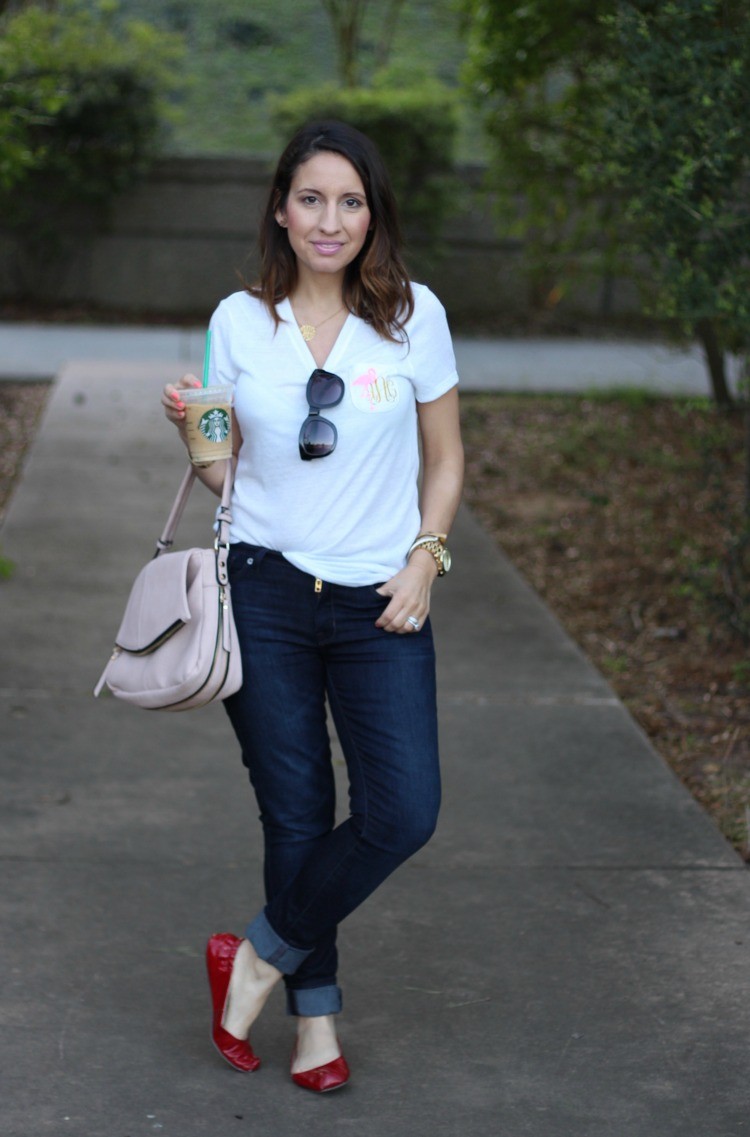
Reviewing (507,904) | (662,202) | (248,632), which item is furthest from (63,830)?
(662,202)

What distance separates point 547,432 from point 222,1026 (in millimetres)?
7359

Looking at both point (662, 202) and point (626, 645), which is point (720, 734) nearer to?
point (626, 645)

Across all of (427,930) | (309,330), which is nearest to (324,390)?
(309,330)

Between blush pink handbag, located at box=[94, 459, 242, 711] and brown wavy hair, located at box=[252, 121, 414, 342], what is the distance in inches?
14.9

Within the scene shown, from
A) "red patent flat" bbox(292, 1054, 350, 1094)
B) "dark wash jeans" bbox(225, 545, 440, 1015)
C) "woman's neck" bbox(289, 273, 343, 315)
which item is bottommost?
"red patent flat" bbox(292, 1054, 350, 1094)

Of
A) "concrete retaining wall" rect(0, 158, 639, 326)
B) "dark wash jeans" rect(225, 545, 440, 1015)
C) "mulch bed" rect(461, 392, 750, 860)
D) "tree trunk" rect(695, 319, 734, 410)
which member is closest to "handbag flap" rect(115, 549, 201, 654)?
"dark wash jeans" rect(225, 545, 440, 1015)

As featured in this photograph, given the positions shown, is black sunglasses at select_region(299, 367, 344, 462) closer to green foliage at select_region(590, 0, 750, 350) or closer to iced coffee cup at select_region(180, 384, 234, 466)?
iced coffee cup at select_region(180, 384, 234, 466)

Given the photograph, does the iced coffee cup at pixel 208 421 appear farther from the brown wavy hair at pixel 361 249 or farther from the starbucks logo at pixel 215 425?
the brown wavy hair at pixel 361 249

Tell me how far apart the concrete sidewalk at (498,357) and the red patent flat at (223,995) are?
27.5 feet

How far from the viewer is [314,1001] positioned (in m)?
3.16

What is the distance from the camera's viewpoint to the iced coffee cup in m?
2.92

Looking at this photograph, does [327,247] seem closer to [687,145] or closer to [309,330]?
[309,330]

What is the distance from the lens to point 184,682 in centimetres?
295

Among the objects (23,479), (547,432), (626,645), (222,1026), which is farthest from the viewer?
(547,432)
